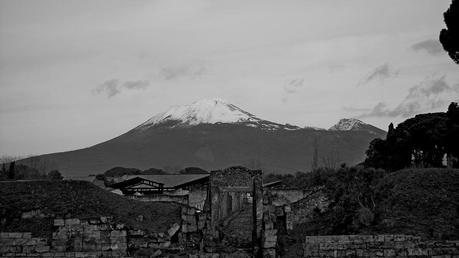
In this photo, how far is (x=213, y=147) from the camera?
15288cm

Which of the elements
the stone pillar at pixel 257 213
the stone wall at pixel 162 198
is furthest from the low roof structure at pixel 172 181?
the stone pillar at pixel 257 213

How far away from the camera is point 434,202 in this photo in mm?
22438

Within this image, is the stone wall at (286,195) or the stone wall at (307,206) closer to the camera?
the stone wall at (307,206)

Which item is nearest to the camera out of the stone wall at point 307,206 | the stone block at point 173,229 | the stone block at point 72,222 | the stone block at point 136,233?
the stone block at point 72,222

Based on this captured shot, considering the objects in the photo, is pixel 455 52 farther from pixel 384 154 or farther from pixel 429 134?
pixel 384 154

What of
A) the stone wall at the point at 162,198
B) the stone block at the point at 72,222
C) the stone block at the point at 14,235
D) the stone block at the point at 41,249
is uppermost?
the stone wall at the point at 162,198

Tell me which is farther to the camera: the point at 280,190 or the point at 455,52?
the point at 280,190

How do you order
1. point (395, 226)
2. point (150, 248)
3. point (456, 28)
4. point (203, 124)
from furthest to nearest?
point (203, 124) < point (456, 28) < point (395, 226) < point (150, 248)

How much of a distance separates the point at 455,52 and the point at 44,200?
17.6m

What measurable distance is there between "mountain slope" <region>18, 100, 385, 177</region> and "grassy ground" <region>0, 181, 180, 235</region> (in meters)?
97.3

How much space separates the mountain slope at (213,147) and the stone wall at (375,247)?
99.8 meters

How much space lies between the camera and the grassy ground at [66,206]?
1855 cm

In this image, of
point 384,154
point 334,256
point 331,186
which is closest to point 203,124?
point 384,154

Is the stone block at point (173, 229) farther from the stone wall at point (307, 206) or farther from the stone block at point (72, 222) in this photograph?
the stone wall at point (307, 206)
